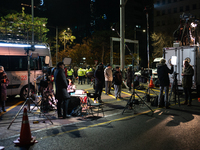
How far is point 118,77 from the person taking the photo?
11.1m

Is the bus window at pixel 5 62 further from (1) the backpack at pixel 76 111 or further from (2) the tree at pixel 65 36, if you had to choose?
(2) the tree at pixel 65 36

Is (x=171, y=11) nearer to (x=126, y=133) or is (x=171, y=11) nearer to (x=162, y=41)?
(x=162, y=41)

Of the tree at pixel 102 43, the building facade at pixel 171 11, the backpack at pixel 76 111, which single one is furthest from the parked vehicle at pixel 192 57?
the building facade at pixel 171 11

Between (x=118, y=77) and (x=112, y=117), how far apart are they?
160 inches

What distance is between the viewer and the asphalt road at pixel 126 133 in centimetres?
454

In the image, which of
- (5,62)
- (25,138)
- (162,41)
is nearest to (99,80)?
(5,62)

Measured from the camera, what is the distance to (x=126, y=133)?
540 cm

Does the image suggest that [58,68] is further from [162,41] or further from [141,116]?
[162,41]

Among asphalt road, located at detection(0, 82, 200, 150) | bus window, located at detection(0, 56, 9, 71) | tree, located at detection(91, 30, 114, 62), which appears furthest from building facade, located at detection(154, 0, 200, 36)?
asphalt road, located at detection(0, 82, 200, 150)

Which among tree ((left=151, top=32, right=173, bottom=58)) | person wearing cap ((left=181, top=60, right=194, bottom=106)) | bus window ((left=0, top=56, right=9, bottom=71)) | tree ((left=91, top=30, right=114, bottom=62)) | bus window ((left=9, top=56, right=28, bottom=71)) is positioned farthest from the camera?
tree ((left=151, top=32, right=173, bottom=58))

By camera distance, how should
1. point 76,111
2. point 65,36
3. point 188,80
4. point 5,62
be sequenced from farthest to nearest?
point 65,36 → point 5,62 → point 188,80 → point 76,111

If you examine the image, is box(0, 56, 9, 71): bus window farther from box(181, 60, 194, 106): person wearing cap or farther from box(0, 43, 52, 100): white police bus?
box(181, 60, 194, 106): person wearing cap

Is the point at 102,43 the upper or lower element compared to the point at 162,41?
lower

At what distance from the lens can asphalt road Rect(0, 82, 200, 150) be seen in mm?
4539
